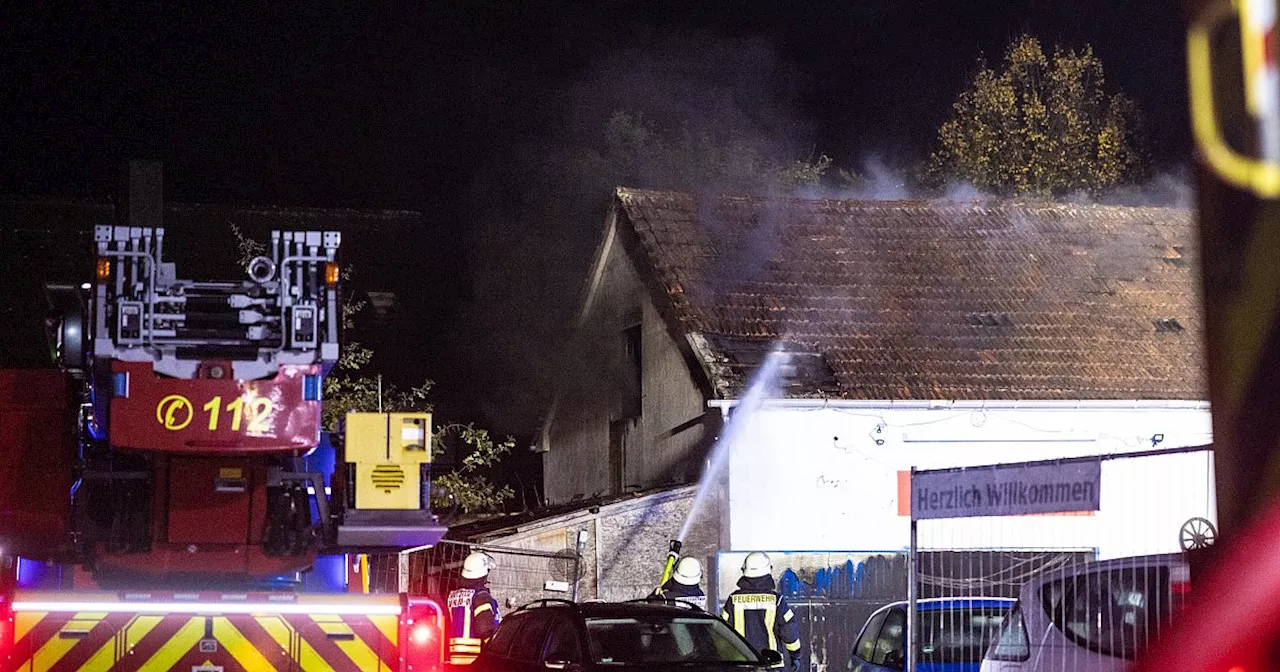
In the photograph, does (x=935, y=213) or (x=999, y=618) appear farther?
(x=935, y=213)

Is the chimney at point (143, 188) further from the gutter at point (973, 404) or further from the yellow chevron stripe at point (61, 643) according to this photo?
the yellow chevron stripe at point (61, 643)

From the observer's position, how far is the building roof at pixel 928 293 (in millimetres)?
20703

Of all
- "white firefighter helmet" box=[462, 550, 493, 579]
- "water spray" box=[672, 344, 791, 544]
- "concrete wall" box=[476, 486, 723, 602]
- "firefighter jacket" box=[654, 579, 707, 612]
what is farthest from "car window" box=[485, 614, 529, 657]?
"water spray" box=[672, 344, 791, 544]

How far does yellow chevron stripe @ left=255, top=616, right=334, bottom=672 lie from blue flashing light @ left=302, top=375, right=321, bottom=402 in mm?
1178

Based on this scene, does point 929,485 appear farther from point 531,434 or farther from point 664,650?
point 531,434

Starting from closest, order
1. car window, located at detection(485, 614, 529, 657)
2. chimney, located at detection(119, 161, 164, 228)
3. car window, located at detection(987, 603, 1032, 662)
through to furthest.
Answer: car window, located at detection(987, 603, 1032, 662) → car window, located at detection(485, 614, 529, 657) → chimney, located at detection(119, 161, 164, 228)

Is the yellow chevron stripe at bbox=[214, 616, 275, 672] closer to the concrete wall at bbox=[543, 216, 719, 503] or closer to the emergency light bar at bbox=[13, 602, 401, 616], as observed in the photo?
the emergency light bar at bbox=[13, 602, 401, 616]

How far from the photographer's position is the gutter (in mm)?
19719

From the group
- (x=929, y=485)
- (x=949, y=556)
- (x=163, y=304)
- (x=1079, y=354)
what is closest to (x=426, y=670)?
(x=163, y=304)

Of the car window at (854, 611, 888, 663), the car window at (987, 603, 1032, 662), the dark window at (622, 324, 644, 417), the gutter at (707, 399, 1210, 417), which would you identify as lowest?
the car window at (854, 611, 888, 663)

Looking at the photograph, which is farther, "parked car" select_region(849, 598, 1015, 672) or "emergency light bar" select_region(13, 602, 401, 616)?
"parked car" select_region(849, 598, 1015, 672)

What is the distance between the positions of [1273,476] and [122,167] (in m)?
24.2

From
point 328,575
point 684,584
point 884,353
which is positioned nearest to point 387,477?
point 328,575

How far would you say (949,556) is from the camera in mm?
18328
